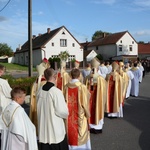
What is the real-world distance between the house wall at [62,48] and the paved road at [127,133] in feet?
130

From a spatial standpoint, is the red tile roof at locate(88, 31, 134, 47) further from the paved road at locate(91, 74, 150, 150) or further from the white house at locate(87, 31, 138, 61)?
the paved road at locate(91, 74, 150, 150)

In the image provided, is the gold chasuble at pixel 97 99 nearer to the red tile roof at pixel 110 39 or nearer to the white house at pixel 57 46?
Result: the white house at pixel 57 46

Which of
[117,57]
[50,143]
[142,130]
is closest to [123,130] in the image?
[142,130]

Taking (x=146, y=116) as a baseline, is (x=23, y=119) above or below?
above

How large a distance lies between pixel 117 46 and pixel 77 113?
53.0 m

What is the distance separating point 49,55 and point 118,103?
133ft

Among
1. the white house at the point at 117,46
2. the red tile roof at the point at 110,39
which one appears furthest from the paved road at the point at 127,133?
the red tile roof at the point at 110,39

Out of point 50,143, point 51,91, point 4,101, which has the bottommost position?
point 50,143

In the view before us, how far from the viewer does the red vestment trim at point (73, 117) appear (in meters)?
5.64

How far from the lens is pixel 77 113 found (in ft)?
18.7

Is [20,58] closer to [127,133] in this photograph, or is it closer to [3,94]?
[127,133]

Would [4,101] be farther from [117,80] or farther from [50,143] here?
[117,80]

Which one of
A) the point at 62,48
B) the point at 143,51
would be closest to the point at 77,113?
the point at 62,48

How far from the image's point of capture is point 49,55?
48.3m
